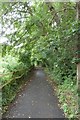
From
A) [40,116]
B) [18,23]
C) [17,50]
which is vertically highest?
[18,23]

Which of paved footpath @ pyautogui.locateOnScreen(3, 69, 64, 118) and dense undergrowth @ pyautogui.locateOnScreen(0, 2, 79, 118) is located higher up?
dense undergrowth @ pyautogui.locateOnScreen(0, 2, 79, 118)

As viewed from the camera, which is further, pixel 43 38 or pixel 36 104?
pixel 43 38

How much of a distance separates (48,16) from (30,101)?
5.45 feet

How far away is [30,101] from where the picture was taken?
3.55 metres

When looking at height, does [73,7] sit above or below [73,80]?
above

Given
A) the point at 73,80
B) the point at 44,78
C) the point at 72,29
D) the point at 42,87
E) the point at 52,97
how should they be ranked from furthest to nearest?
the point at 44,78
the point at 42,87
the point at 52,97
the point at 73,80
the point at 72,29

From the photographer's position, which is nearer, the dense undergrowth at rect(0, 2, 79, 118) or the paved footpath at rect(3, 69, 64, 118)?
the paved footpath at rect(3, 69, 64, 118)

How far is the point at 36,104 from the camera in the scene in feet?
11.1

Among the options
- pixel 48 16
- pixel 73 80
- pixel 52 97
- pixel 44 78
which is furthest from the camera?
pixel 44 78

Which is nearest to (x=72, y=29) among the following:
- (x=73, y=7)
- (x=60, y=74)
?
(x=73, y=7)

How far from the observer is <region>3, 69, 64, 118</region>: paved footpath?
2871mm

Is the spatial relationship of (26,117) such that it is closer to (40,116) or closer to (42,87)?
(40,116)

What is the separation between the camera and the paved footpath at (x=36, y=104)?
2.87 m

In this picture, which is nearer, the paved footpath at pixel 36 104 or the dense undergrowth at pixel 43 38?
the paved footpath at pixel 36 104
